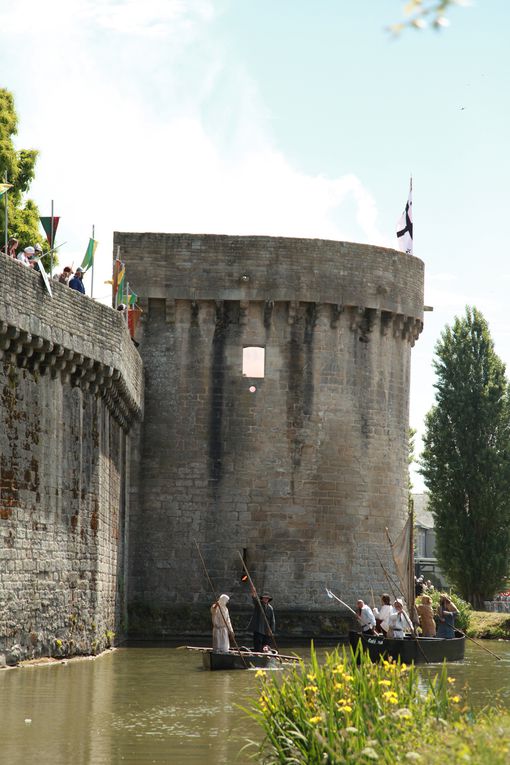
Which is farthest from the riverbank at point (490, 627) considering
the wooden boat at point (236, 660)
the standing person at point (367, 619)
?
the wooden boat at point (236, 660)

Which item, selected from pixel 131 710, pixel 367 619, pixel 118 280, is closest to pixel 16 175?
pixel 118 280

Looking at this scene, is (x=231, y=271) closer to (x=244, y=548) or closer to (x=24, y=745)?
(x=244, y=548)

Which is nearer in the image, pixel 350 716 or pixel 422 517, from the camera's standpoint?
pixel 350 716

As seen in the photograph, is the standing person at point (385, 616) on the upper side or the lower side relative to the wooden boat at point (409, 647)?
upper

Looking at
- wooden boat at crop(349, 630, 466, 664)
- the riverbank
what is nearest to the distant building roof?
the riverbank

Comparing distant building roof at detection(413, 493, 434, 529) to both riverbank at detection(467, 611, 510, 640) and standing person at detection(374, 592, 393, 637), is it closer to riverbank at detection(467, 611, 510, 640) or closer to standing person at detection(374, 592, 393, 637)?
riverbank at detection(467, 611, 510, 640)

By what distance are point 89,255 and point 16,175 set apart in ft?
37.2

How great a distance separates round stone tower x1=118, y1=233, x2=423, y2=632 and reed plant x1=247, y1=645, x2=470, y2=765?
67.0 feet

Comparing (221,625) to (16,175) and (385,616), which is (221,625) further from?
(16,175)

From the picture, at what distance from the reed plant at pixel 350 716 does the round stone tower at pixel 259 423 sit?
803 inches

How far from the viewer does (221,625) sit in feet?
87.8

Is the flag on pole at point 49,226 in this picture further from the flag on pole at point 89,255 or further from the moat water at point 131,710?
the moat water at point 131,710

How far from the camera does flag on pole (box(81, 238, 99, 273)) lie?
30156 millimetres

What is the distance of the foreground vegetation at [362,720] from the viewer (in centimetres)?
1152
